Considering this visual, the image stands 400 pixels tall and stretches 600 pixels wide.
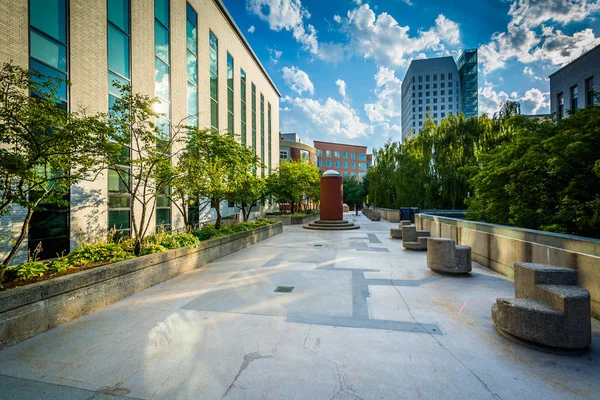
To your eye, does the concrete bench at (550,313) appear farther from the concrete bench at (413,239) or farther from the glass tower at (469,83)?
the glass tower at (469,83)

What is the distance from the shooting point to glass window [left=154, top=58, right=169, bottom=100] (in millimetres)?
14641

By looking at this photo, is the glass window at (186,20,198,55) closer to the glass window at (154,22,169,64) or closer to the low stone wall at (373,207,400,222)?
the glass window at (154,22,169,64)

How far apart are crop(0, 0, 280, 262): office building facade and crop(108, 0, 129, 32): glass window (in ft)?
0.14

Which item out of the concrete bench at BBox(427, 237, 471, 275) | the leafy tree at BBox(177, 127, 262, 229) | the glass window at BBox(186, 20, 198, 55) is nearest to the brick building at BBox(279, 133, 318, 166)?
the glass window at BBox(186, 20, 198, 55)

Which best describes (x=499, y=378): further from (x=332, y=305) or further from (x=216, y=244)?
(x=216, y=244)

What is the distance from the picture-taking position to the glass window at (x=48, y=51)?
864cm

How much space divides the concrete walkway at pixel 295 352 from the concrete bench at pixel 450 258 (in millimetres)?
914

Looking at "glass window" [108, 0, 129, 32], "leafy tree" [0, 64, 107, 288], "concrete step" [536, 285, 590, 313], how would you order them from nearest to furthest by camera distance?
"concrete step" [536, 285, 590, 313] < "leafy tree" [0, 64, 107, 288] < "glass window" [108, 0, 129, 32]

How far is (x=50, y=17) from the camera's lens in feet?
30.2

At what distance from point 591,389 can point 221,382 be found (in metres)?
3.76

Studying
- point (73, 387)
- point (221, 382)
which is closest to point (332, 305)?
point (221, 382)

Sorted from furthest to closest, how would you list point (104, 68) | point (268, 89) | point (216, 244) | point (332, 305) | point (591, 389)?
point (268, 89) < point (104, 68) < point (216, 244) < point (332, 305) < point (591, 389)

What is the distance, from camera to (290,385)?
2.87 m

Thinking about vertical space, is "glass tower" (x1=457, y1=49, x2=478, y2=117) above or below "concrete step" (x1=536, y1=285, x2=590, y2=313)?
above
